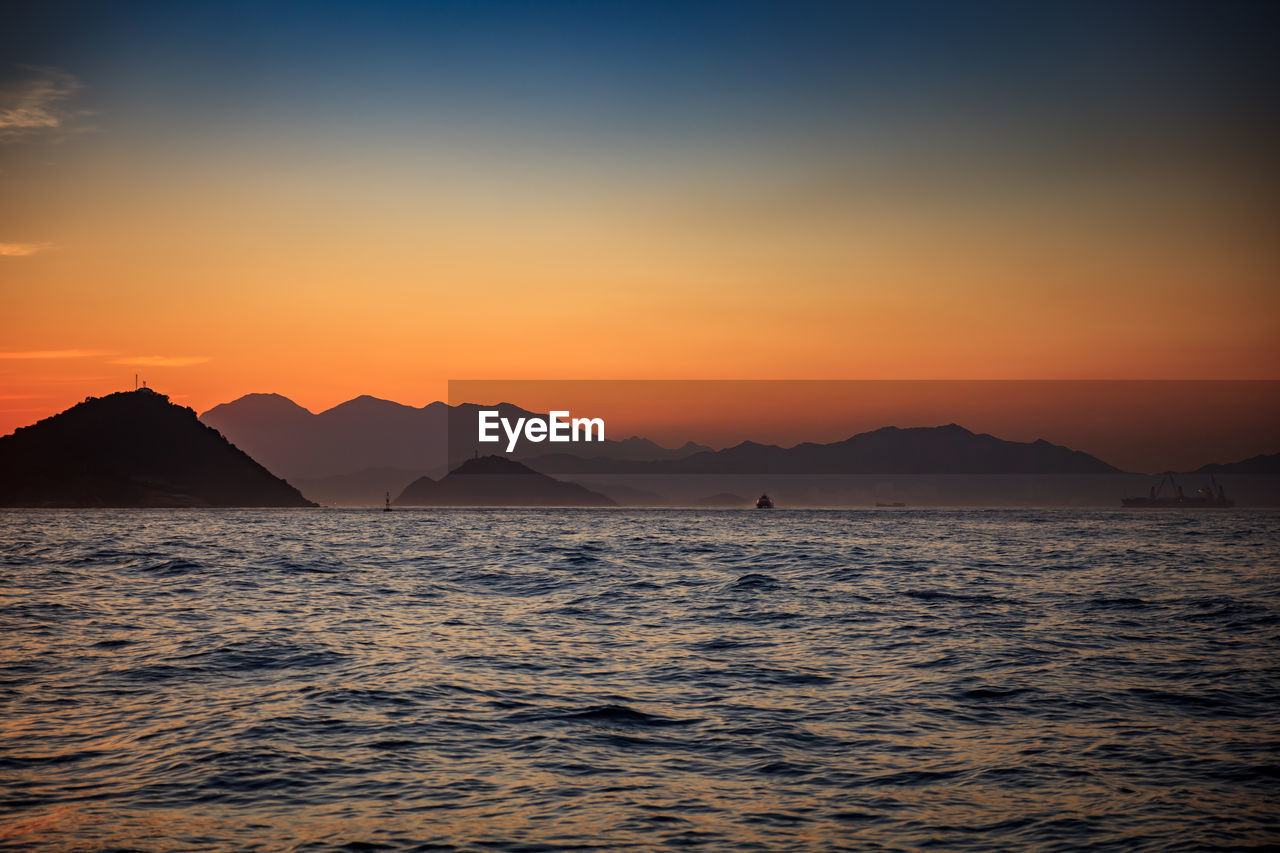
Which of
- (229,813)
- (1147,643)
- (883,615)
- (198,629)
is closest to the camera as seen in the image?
(229,813)

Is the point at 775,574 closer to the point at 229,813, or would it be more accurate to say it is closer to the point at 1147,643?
the point at 1147,643

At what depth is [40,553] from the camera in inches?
2810

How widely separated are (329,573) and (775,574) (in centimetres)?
2628

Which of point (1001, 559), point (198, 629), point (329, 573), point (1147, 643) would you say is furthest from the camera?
point (1001, 559)

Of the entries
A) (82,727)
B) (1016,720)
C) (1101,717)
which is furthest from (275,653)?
(1101,717)

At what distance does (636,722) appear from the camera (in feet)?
60.4

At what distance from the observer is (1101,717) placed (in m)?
18.9

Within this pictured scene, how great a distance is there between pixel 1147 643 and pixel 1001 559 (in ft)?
147

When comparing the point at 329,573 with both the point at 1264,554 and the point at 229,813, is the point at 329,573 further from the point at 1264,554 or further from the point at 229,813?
the point at 1264,554

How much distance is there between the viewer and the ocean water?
502 inches

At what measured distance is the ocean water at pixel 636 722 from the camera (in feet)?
41.8

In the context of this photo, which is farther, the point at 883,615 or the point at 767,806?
the point at 883,615

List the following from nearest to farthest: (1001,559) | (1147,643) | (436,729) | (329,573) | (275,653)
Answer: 1. (436,729)
2. (275,653)
3. (1147,643)
4. (329,573)
5. (1001,559)

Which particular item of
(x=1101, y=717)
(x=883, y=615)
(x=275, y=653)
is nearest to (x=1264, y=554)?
(x=883, y=615)
